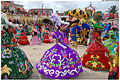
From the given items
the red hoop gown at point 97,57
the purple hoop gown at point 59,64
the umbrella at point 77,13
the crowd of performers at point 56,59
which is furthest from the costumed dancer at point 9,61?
the umbrella at point 77,13

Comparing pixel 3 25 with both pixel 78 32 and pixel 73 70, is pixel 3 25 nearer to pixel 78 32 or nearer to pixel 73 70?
pixel 73 70

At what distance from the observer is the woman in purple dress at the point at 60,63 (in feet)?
10.4

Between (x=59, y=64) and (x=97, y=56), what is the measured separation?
55.6 inches

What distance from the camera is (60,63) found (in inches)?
126

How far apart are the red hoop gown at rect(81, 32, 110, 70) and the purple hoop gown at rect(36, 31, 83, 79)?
0.72 m

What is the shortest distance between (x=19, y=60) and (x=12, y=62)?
0.75ft

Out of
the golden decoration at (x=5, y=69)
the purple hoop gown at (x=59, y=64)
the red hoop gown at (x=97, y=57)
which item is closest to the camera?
the golden decoration at (x=5, y=69)

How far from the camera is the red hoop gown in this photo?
151 inches

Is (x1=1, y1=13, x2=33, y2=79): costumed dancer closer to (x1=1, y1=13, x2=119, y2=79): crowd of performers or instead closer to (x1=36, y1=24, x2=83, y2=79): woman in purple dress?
(x1=1, y1=13, x2=119, y2=79): crowd of performers

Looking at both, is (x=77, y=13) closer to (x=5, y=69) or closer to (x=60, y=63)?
(x=60, y=63)

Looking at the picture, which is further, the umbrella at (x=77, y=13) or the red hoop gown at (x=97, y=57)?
the umbrella at (x=77, y=13)

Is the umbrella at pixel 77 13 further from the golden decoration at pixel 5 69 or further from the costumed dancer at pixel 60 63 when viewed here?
the golden decoration at pixel 5 69

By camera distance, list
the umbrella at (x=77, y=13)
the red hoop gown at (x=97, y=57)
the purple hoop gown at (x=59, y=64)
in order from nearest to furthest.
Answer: the purple hoop gown at (x=59, y=64)
the red hoop gown at (x=97, y=57)
the umbrella at (x=77, y=13)

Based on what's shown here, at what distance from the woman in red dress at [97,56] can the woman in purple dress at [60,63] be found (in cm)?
73
